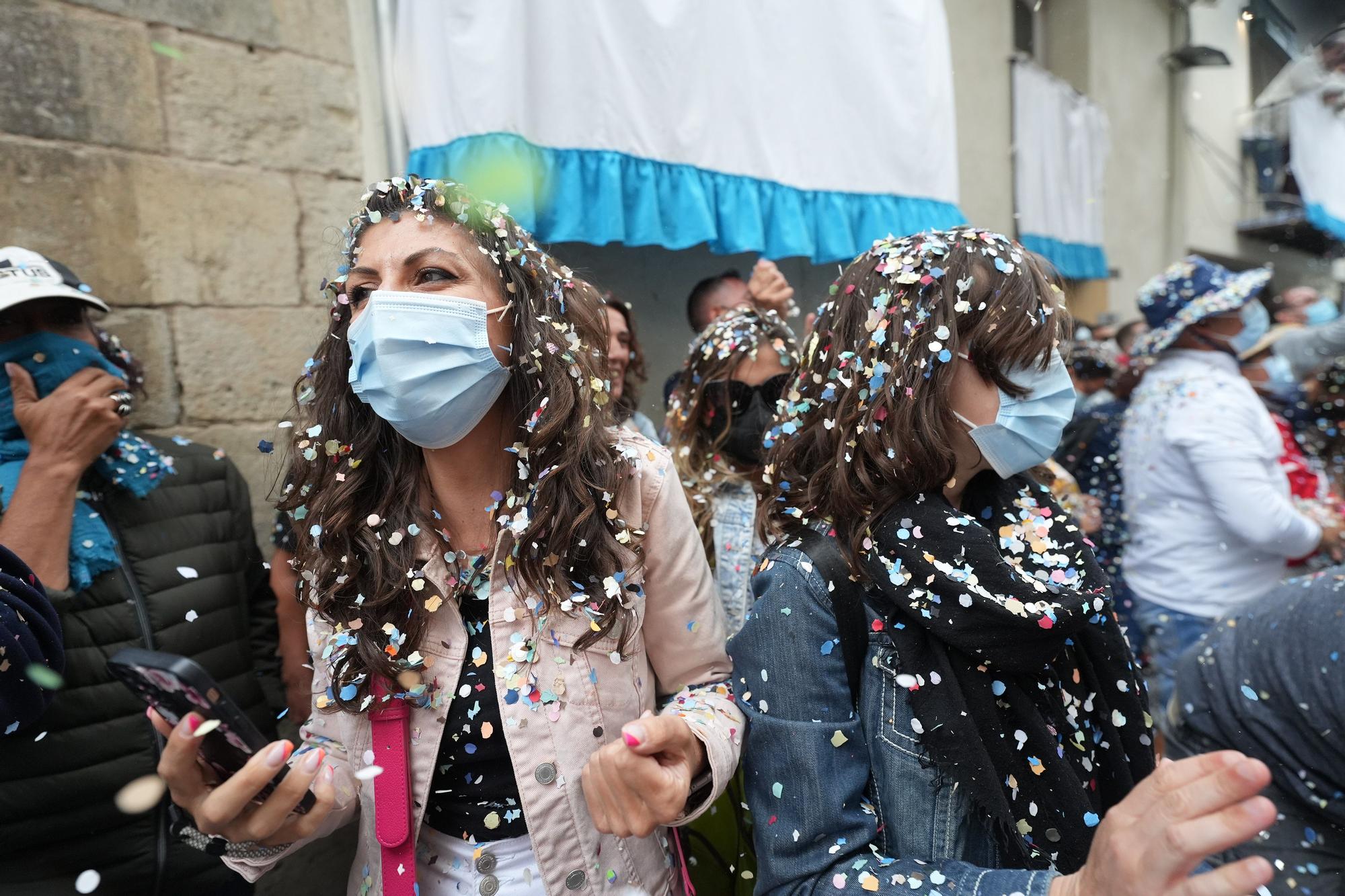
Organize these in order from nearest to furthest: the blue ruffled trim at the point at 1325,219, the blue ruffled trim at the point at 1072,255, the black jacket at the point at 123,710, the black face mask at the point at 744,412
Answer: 1. the black jacket at the point at 123,710
2. the black face mask at the point at 744,412
3. the blue ruffled trim at the point at 1325,219
4. the blue ruffled trim at the point at 1072,255

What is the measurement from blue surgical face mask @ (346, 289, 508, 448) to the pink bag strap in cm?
48

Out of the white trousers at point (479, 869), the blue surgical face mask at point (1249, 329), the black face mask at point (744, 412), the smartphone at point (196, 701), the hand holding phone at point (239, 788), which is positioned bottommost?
the white trousers at point (479, 869)

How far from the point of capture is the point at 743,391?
2.61m

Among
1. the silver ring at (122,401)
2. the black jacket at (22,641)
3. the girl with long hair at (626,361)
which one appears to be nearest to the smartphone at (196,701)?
the black jacket at (22,641)

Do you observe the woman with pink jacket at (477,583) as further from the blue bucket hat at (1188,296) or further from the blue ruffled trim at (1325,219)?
the blue ruffled trim at (1325,219)

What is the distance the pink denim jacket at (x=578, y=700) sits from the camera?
1360mm

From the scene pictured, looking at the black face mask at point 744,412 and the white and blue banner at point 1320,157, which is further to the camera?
the white and blue banner at point 1320,157

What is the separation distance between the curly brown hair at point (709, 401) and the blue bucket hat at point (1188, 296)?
170 cm

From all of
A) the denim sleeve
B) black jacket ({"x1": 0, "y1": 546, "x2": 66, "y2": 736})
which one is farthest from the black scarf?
black jacket ({"x1": 0, "y1": 546, "x2": 66, "y2": 736})

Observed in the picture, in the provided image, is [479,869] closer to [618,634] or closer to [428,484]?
[618,634]

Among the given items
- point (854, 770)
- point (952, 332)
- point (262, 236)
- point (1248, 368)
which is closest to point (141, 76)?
point (262, 236)

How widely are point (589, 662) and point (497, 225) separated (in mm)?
874

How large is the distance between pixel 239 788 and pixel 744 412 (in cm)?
184

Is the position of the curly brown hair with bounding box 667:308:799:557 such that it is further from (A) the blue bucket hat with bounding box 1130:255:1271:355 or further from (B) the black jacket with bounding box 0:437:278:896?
(A) the blue bucket hat with bounding box 1130:255:1271:355
